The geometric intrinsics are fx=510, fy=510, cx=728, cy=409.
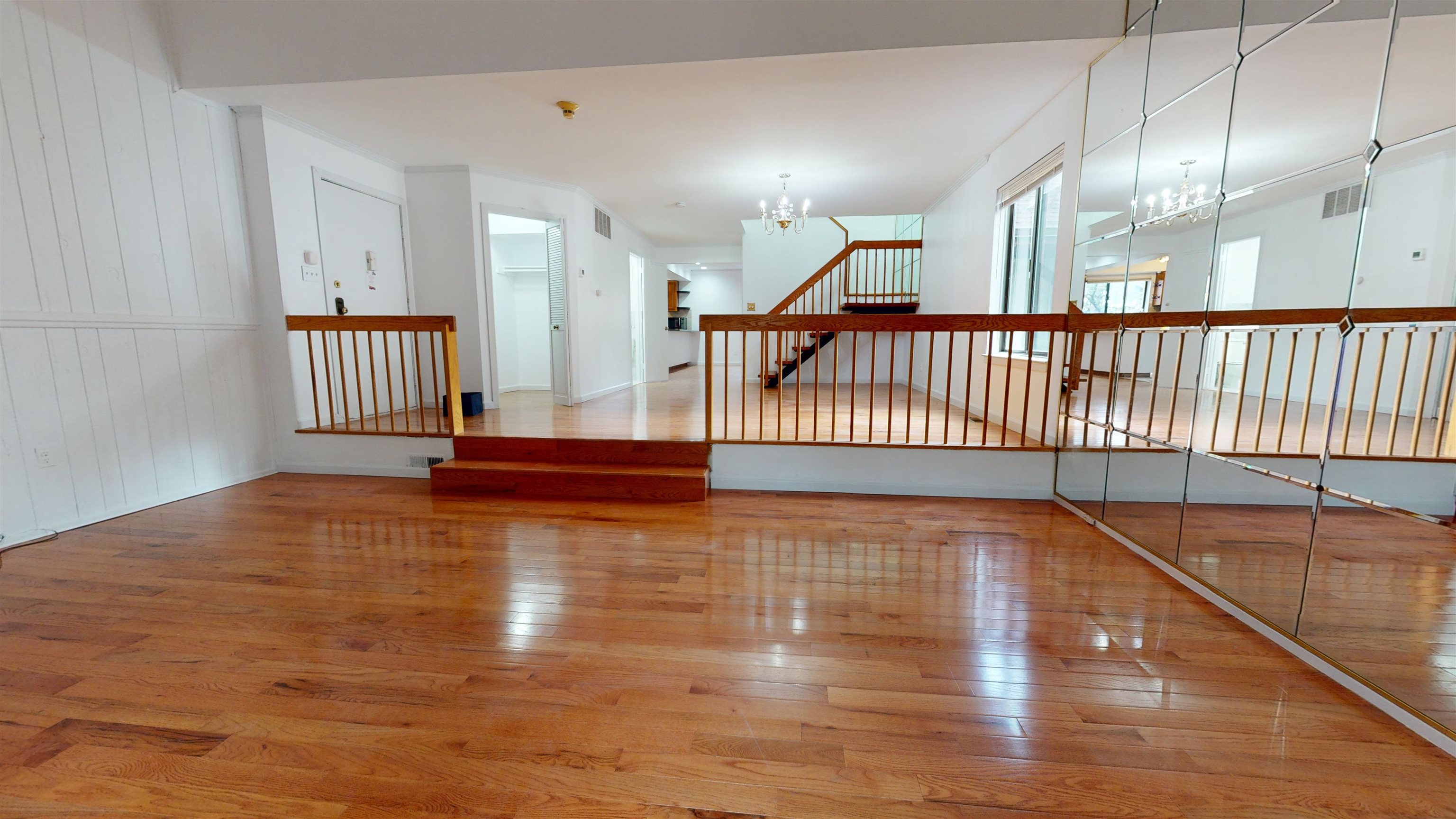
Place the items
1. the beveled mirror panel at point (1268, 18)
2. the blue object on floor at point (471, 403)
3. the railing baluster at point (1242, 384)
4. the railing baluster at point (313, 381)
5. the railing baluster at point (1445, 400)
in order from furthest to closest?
the blue object on floor at point (471, 403) → the railing baluster at point (313, 381) → the railing baluster at point (1242, 384) → the beveled mirror panel at point (1268, 18) → the railing baluster at point (1445, 400)

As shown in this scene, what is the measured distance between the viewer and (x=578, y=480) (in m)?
3.59

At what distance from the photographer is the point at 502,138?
4355mm

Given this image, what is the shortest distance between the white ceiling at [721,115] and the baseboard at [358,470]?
270 cm

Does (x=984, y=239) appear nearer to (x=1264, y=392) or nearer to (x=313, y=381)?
(x=1264, y=392)

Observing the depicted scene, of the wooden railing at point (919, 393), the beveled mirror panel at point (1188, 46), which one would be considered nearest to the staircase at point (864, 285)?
the wooden railing at point (919, 393)

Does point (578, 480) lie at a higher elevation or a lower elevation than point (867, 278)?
lower

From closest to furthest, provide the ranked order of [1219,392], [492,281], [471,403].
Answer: [1219,392] < [471,403] < [492,281]

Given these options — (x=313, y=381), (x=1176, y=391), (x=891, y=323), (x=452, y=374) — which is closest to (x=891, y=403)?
(x=891, y=323)

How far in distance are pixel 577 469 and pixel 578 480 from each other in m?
0.13

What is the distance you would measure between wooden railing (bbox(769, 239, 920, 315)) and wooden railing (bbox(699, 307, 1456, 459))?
7.74 ft

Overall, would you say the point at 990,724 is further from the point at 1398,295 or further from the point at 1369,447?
the point at 1398,295

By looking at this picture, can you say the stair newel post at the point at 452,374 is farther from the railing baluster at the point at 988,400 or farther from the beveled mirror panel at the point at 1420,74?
the beveled mirror panel at the point at 1420,74

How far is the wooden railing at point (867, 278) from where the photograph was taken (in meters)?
7.39

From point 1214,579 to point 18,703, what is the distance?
4.32 metres
